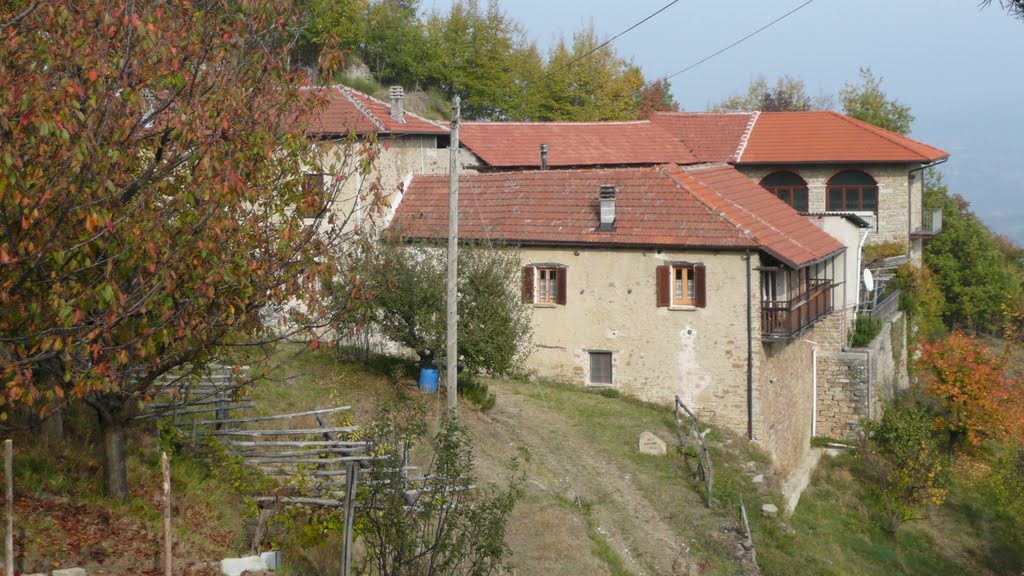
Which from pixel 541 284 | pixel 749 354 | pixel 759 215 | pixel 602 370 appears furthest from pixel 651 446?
pixel 759 215

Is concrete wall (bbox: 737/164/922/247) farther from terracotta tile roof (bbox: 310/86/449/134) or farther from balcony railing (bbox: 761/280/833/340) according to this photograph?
terracotta tile roof (bbox: 310/86/449/134)

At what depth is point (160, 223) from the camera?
8906mm

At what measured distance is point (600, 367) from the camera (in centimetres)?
2636

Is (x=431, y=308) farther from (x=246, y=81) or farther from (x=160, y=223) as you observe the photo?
(x=160, y=223)

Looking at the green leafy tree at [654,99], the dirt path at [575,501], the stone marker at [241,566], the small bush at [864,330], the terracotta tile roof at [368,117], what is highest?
the green leafy tree at [654,99]

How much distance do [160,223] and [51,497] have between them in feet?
13.0

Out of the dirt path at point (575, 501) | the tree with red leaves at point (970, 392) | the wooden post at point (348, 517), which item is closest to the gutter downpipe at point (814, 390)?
the tree with red leaves at point (970, 392)

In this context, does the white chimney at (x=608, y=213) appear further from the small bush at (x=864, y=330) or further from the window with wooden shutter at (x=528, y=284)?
the small bush at (x=864, y=330)

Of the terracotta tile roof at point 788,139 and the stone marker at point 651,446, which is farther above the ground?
the terracotta tile roof at point 788,139

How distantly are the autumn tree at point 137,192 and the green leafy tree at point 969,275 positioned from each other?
42.4 metres

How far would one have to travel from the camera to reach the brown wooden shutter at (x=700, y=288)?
81.2 ft

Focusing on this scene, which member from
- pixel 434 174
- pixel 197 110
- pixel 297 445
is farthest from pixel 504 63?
pixel 197 110

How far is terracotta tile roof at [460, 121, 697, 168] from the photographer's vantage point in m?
37.9

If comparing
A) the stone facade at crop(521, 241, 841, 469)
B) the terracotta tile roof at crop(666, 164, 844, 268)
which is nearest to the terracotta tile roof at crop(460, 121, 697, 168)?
the terracotta tile roof at crop(666, 164, 844, 268)
